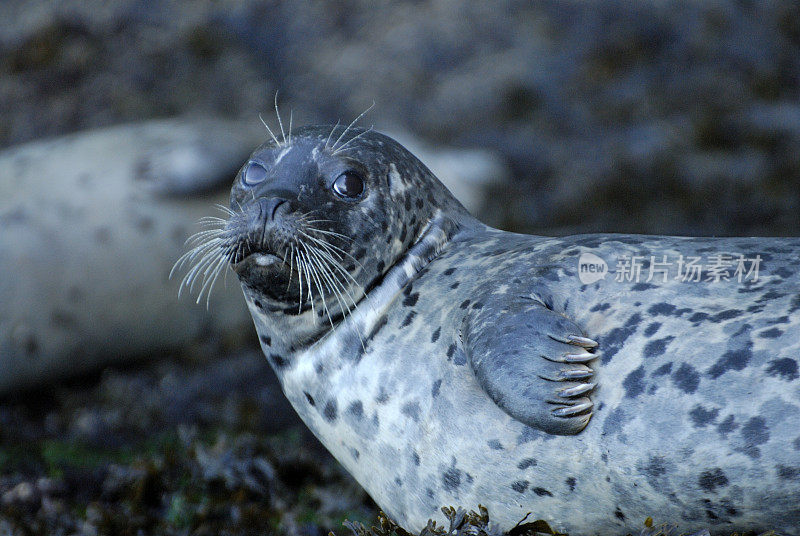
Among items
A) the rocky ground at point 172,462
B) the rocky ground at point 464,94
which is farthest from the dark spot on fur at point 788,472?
the rocky ground at point 464,94

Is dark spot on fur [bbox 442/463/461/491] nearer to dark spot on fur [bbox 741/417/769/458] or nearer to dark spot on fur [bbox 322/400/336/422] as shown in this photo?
dark spot on fur [bbox 322/400/336/422]

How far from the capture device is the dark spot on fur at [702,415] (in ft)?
7.29

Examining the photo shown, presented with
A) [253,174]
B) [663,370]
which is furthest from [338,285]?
[663,370]

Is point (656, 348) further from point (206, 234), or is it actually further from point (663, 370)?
point (206, 234)

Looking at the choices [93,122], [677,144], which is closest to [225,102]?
[93,122]

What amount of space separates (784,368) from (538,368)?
602 mm

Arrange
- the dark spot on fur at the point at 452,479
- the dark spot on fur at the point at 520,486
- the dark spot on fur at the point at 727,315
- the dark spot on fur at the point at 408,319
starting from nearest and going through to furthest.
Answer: the dark spot on fur at the point at 727,315 < the dark spot on fur at the point at 520,486 < the dark spot on fur at the point at 452,479 < the dark spot on fur at the point at 408,319

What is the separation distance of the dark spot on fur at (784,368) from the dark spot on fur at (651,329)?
0.31m

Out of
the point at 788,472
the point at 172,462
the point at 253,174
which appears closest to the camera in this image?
the point at 788,472

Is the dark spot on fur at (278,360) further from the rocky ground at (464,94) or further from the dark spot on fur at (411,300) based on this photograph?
the rocky ground at (464,94)

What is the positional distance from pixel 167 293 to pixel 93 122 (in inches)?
96.9

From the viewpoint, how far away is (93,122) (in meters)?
7.45

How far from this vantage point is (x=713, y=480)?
2227 millimetres

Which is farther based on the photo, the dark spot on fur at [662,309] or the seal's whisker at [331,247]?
the seal's whisker at [331,247]
